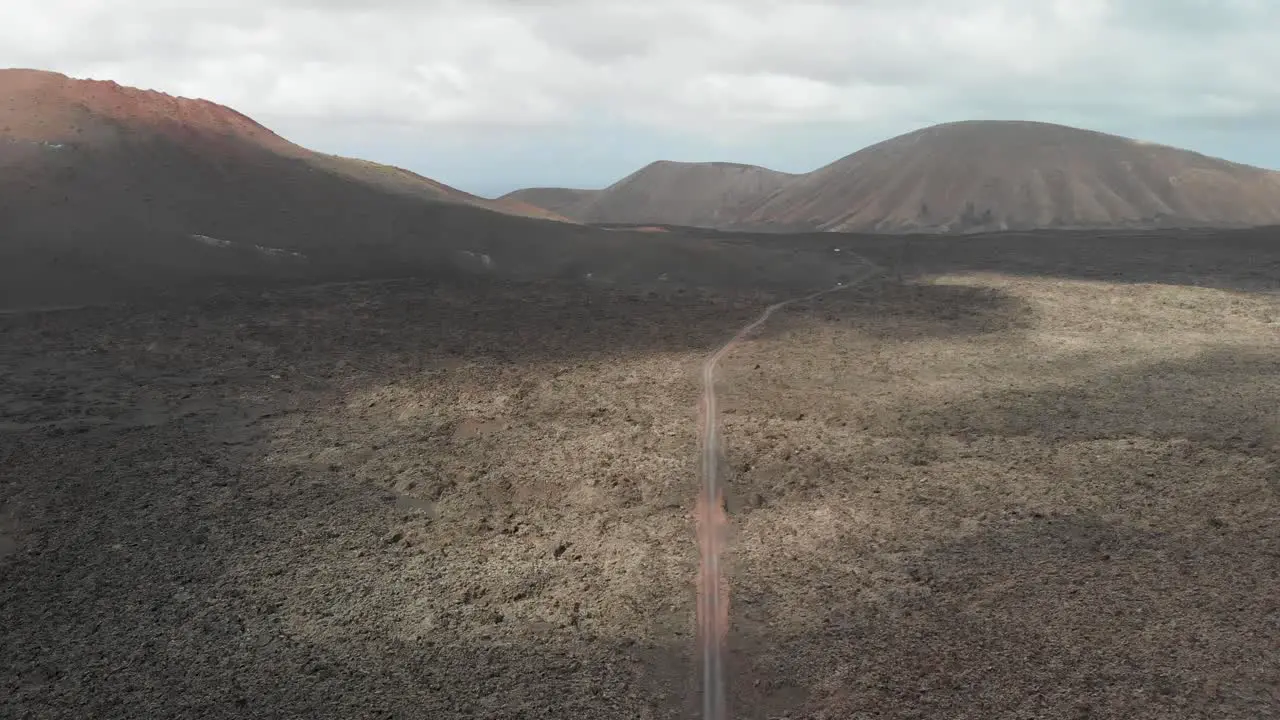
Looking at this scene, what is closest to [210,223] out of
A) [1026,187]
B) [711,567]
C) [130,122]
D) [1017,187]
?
[130,122]

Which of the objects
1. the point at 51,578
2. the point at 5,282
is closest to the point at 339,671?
the point at 51,578

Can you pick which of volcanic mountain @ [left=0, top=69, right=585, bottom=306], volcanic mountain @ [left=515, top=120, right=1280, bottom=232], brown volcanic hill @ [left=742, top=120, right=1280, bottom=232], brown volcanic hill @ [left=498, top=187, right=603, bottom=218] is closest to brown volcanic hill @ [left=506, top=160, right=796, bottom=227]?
brown volcanic hill @ [left=498, top=187, right=603, bottom=218]

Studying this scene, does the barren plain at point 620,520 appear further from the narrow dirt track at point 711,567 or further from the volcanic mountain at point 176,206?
the volcanic mountain at point 176,206

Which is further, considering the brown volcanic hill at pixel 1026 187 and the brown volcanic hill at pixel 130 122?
the brown volcanic hill at pixel 1026 187

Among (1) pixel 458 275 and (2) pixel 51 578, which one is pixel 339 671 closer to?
(2) pixel 51 578

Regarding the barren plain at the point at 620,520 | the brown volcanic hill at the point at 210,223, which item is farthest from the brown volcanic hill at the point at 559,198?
the barren plain at the point at 620,520

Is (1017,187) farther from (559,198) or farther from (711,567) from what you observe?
(711,567)
